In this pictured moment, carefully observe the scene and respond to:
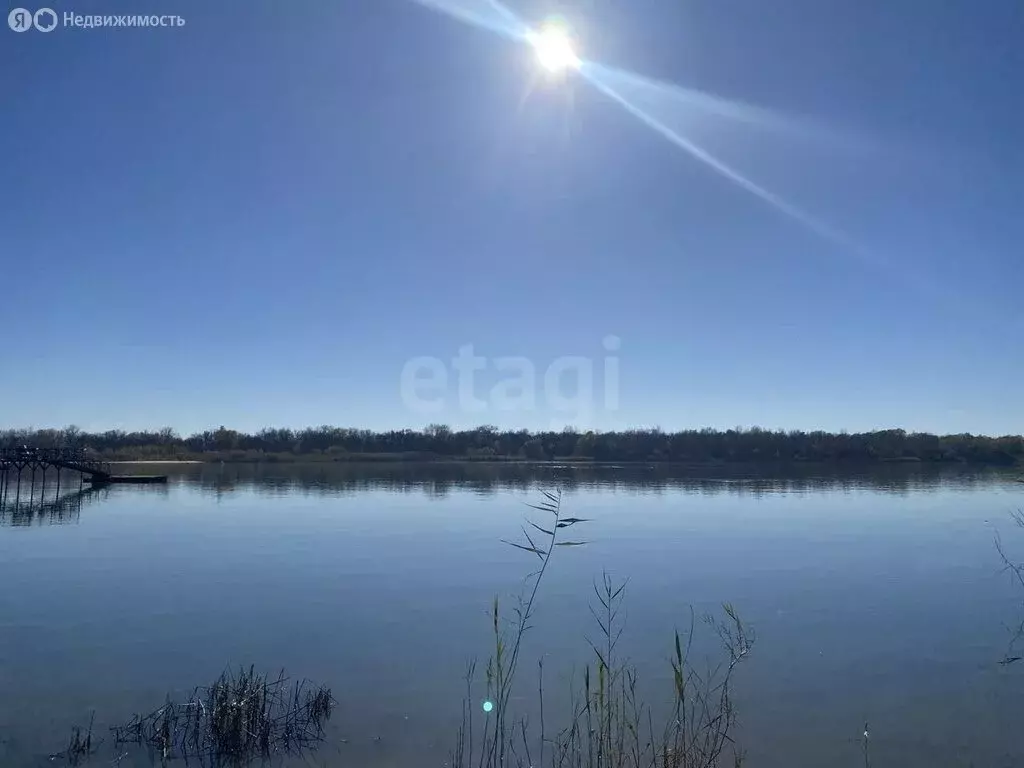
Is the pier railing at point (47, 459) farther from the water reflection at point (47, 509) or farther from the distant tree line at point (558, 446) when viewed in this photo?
the distant tree line at point (558, 446)

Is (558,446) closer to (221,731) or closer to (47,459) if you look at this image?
(47,459)

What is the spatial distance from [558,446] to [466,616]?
107184mm

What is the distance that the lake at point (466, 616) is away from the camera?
10125mm

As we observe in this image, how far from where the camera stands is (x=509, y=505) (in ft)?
139

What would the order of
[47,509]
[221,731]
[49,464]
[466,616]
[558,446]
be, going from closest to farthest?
[221,731], [466,616], [47,509], [49,464], [558,446]

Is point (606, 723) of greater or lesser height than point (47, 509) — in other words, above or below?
above

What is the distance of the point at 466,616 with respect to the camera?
16.4 metres

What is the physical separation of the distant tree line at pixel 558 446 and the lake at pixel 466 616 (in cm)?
7697

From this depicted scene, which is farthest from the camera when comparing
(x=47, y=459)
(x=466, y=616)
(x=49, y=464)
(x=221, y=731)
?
(x=49, y=464)

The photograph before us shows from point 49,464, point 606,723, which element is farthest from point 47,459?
point 606,723

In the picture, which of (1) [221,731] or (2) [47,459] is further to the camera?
(2) [47,459]

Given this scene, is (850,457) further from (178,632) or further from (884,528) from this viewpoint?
(178,632)

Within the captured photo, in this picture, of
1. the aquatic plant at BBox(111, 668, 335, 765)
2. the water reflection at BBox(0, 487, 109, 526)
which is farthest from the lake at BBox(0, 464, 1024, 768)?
the water reflection at BBox(0, 487, 109, 526)

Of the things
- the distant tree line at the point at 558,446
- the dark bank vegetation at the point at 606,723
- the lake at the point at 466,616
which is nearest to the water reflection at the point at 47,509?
the lake at the point at 466,616
